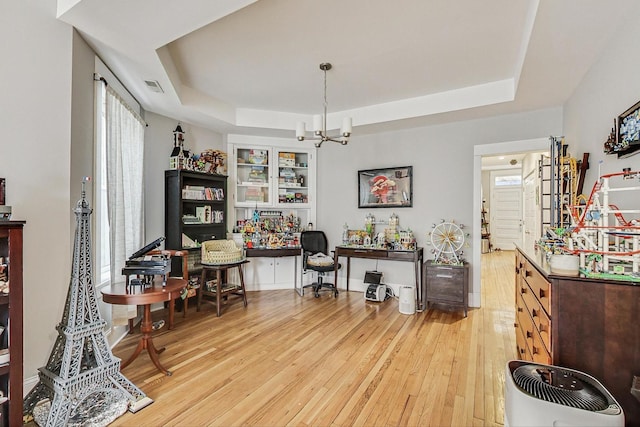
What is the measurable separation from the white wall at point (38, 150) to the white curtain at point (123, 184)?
64cm

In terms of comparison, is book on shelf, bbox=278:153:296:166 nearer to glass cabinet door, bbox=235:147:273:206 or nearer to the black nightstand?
glass cabinet door, bbox=235:147:273:206

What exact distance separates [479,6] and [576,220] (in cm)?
165

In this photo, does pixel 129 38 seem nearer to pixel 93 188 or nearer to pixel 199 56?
pixel 199 56

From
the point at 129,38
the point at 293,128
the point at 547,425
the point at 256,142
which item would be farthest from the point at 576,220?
the point at 256,142

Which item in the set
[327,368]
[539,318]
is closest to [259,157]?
[327,368]

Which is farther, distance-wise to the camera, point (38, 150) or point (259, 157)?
point (259, 157)

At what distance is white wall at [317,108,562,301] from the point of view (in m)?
4.00

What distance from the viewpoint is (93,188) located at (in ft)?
8.42

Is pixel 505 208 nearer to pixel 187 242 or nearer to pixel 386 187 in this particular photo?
pixel 386 187

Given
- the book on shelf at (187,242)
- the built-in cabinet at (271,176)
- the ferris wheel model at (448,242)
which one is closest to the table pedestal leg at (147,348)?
the book on shelf at (187,242)

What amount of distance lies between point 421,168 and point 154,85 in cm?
351

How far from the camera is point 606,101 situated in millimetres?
2334

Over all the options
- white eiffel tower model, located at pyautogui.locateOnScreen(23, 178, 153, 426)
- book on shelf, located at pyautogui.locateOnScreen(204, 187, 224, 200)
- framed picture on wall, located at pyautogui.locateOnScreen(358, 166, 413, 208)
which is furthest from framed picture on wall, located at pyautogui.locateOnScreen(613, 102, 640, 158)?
book on shelf, located at pyautogui.locateOnScreen(204, 187, 224, 200)

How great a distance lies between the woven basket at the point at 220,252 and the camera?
3889mm
